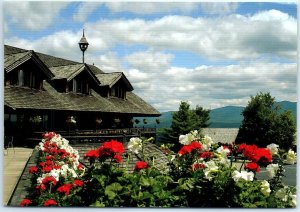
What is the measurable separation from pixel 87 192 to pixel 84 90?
51.4ft

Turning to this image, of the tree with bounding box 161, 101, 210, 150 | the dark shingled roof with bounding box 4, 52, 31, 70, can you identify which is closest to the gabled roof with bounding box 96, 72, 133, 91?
the dark shingled roof with bounding box 4, 52, 31, 70

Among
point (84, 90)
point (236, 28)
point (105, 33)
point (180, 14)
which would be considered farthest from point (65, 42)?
point (84, 90)

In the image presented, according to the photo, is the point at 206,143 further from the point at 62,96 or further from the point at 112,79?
the point at 112,79

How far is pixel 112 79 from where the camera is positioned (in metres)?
21.8

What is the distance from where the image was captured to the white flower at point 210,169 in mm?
4070

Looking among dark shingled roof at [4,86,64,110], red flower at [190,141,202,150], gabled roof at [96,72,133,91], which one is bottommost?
red flower at [190,141,202,150]

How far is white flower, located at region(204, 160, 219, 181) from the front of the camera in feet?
13.4

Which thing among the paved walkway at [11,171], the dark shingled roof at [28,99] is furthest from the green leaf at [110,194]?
the dark shingled roof at [28,99]

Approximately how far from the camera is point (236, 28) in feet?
23.3

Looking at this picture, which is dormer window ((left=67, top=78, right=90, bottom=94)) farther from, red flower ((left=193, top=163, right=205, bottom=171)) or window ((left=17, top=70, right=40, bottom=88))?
→ red flower ((left=193, top=163, right=205, bottom=171))

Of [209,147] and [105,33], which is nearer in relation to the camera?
[209,147]

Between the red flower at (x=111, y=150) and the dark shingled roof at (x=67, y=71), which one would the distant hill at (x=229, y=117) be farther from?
the dark shingled roof at (x=67, y=71)

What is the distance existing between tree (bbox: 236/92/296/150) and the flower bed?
2.43 metres

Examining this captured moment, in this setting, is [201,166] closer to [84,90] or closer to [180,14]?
[180,14]
